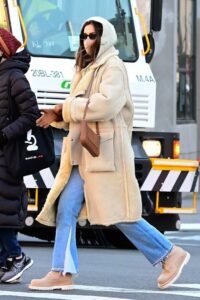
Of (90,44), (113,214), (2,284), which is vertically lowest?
(2,284)

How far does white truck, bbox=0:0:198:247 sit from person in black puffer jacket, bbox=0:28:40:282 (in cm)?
334

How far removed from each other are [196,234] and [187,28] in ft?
29.3

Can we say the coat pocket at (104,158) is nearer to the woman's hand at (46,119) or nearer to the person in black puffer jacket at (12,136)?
the woman's hand at (46,119)

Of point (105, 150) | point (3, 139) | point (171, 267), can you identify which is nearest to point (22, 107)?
point (3, 139)

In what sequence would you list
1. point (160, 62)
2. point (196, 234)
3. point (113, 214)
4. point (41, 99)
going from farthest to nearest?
point (160, 62) < point (196, 234) < point (41, 99) < point (113, 214)

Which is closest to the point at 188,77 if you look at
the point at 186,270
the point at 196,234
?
the point at 196,234

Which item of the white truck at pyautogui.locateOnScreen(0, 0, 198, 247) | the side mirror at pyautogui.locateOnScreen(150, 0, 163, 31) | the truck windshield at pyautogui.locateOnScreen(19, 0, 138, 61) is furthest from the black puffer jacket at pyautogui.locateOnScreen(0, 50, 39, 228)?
the side mirror at pyautogui.locateOnScreen(150, 0, 163, 31)

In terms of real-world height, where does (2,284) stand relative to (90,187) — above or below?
→ below

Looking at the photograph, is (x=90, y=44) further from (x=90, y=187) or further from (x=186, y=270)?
(x=186, y=270)

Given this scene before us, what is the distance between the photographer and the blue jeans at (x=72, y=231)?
7707mm

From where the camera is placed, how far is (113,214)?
7.68 m

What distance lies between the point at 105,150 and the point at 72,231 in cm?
60

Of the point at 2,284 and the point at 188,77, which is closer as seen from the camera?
the point at 2,284

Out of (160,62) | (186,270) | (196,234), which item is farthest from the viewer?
(160,62)
